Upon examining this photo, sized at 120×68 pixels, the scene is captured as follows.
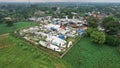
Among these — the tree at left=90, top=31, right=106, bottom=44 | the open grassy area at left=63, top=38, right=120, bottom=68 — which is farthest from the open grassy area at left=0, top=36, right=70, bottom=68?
the tree at left=90, top=31, right=106, bottom=44

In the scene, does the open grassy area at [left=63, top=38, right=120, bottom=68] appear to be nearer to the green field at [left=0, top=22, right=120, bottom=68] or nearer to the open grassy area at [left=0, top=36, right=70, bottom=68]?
the green field at [left=0, top=22, right=120, bottom=68]

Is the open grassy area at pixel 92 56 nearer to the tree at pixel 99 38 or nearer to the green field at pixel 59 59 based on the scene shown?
the green field at pixel 59 59

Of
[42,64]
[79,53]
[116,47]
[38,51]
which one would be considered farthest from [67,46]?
[116,47]

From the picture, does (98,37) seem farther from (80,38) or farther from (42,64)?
(42,64)

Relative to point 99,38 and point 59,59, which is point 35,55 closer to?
point 59,59

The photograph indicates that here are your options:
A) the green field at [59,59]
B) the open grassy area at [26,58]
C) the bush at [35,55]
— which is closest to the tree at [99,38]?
the green field at [59,59]

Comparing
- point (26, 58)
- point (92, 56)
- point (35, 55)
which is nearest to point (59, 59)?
point (35, 55)
